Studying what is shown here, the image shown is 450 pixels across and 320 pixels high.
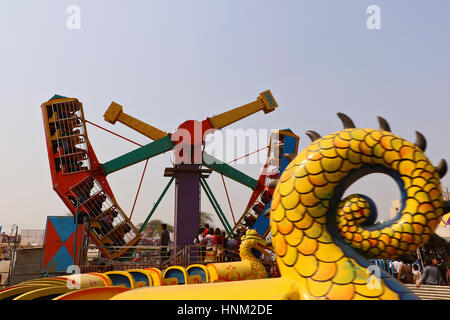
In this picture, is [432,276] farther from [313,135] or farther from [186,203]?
[186,203]

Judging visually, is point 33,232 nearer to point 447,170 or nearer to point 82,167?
point 82,167

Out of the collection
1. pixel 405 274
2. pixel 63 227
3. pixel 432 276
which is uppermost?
pixel 63 227

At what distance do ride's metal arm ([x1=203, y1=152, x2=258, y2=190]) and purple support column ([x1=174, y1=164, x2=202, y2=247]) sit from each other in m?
1.81

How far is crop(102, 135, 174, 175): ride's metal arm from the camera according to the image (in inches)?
387

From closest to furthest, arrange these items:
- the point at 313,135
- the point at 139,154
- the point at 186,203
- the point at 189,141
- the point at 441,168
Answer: the point at 441,168, the point at 313,135, the point at 186,203, the point at 189,141, the point at 139,154

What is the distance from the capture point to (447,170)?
5.33 feet

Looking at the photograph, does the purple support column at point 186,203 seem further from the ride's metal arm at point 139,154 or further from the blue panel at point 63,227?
the blue panel at point 63,227

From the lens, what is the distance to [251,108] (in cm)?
1104

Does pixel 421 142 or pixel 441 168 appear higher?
pixel 421 142

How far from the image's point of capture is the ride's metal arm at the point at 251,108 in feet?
34.8

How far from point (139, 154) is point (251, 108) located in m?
4.12

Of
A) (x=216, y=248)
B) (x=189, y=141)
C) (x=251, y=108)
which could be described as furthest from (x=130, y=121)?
(x=216, y=248)

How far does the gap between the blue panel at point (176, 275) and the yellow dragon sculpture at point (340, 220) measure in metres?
2.01
